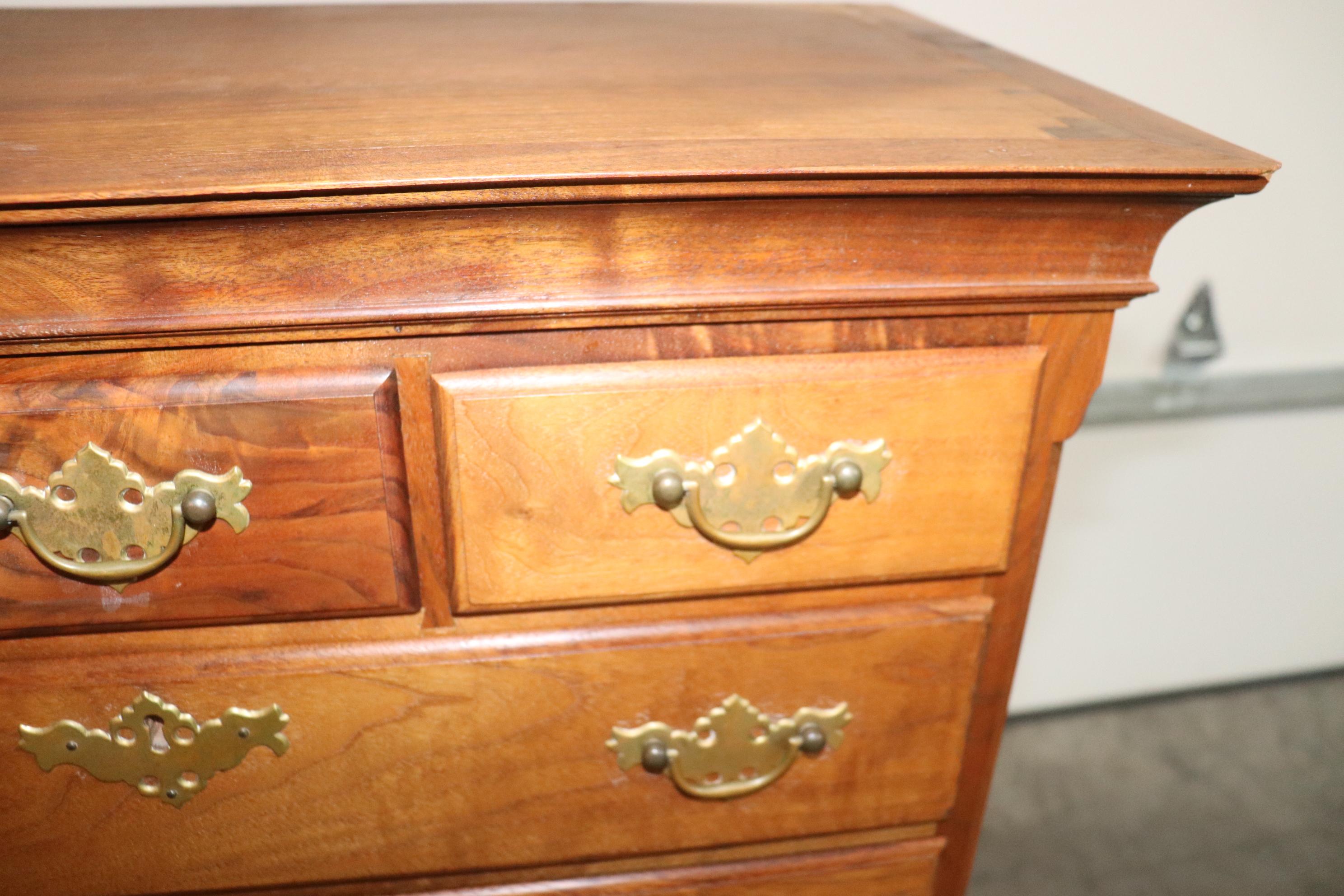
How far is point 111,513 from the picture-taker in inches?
19.0

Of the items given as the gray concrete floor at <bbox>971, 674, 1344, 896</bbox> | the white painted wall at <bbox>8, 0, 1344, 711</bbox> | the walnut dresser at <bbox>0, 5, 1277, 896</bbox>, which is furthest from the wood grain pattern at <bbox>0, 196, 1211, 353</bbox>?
the gray concrete floor at <bbox>971, 674, 1344, 896</bbox>

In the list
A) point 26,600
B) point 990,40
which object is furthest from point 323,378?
point 990,40

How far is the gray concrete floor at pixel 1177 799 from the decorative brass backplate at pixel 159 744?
0.89 metres

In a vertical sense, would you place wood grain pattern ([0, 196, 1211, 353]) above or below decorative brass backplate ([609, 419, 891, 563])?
above

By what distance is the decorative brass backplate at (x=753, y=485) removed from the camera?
20.1 inches

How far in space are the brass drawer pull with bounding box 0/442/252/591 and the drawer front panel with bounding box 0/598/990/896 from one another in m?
0.07

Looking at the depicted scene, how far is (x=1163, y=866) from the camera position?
1151 mm

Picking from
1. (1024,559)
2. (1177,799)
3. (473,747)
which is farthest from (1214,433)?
(473,747)

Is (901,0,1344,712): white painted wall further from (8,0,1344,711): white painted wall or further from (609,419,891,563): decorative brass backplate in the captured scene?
(609,419,891,563): decorative brass backplate

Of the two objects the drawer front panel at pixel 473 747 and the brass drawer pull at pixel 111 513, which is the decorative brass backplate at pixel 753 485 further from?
the brass drawer pull at pixel 111 513

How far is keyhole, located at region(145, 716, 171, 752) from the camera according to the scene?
0.54m

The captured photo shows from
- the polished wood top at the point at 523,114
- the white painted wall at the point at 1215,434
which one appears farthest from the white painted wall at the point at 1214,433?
the polished wood top at the point at 523,114

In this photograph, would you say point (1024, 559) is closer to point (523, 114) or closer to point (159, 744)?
point (523, 114)

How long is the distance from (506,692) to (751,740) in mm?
151
